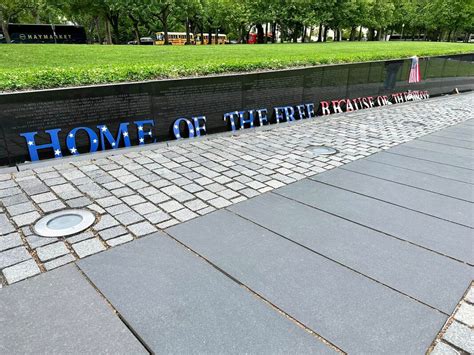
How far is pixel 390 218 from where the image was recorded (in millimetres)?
4660

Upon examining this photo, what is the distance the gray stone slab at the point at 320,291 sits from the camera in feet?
9.09

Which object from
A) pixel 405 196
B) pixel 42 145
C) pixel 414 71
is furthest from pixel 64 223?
pixel 414 71

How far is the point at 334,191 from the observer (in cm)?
550

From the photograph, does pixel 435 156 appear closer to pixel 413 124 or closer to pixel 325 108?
pixel 413 124

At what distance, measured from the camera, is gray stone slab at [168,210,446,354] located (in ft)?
9.09

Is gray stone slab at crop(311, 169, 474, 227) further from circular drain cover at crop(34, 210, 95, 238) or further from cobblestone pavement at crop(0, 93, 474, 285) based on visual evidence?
circular drain cover at crop(34, 210, 95, 238)

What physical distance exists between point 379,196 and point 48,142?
5.62 metres

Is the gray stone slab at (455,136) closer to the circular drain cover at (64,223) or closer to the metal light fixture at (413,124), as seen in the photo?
the metal light fixture at (413,124)

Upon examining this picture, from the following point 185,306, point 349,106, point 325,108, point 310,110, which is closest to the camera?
point 185,306

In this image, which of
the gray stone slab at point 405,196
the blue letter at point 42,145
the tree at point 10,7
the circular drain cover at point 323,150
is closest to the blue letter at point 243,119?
the circular drain cover at point 323,150

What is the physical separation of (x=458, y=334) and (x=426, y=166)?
4555 mm

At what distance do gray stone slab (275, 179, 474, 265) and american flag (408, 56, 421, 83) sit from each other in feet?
37.5

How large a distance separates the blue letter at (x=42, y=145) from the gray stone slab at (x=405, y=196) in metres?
4.57

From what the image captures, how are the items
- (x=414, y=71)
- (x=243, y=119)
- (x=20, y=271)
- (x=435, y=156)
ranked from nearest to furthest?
1. (x=20, y=271)
2. (x=435, y=156)
3. (x=243, y=119)
4. (x=414, y=71)
